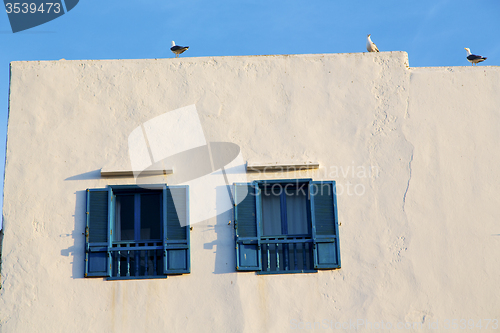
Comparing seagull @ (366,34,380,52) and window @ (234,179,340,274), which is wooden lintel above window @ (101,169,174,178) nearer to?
window @ (234,179,340,274)

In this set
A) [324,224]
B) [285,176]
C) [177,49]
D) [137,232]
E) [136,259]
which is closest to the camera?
[136,259]

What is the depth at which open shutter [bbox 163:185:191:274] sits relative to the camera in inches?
290

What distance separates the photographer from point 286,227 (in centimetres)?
778

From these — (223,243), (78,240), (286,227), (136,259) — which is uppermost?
(286,227)

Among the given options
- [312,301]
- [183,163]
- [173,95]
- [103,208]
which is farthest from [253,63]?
[312,301]

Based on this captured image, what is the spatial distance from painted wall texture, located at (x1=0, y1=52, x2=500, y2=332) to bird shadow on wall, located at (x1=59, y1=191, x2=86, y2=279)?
0.04ft

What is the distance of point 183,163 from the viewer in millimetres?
7828

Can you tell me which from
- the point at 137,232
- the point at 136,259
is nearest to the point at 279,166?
the point at 137,232

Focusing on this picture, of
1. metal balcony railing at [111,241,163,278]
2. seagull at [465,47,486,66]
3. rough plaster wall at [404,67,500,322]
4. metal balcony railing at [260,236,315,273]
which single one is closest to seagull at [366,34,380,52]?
rough plaster wall at [404,67,500,322]

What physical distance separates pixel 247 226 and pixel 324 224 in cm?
104

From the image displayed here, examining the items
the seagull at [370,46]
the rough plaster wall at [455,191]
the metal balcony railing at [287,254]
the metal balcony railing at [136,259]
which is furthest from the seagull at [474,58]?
the metal balcony railing at [136,259]

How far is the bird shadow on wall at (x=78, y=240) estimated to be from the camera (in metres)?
7.36

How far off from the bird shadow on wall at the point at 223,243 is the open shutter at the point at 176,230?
32 cm

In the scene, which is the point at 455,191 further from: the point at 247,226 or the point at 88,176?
the point at 88,176
